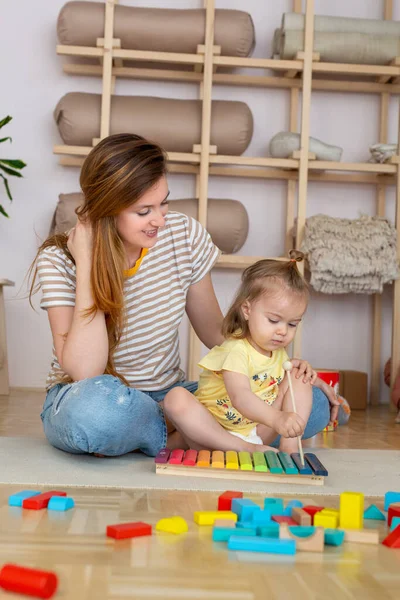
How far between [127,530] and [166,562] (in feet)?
0.36

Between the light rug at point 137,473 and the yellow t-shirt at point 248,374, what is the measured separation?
19 cm

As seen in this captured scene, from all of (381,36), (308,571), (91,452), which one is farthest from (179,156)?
(308,571)

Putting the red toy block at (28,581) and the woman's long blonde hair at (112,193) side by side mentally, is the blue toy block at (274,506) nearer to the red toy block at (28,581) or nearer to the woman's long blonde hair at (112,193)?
the red toy block at (28,581)

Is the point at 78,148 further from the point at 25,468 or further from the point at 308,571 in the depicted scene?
the point at 308,571

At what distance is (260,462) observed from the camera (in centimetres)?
154

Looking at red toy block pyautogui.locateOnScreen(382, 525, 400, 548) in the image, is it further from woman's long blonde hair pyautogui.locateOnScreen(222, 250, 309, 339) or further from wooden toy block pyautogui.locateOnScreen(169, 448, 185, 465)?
woman's long blonde hair pyautogui.locateOnScreen(222, 250, 309, 339)

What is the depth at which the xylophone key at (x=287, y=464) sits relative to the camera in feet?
4.87

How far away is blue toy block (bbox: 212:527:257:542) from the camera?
3.43ft

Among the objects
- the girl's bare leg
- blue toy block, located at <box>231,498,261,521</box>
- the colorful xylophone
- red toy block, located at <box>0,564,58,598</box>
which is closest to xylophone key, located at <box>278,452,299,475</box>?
the colorful xylophone

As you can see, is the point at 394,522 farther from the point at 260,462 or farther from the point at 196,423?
the point at 196,423

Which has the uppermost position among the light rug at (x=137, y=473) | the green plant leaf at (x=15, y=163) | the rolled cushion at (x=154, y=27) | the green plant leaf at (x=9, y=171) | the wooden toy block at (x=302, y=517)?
the rolled cushion at (x=154, y=27)

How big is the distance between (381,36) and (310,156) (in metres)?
0.61

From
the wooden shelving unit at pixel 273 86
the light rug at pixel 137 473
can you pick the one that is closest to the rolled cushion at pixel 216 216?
the wooden shelving unit at pixel 273 86

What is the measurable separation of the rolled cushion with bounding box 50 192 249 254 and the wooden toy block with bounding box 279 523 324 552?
2.38 metres
